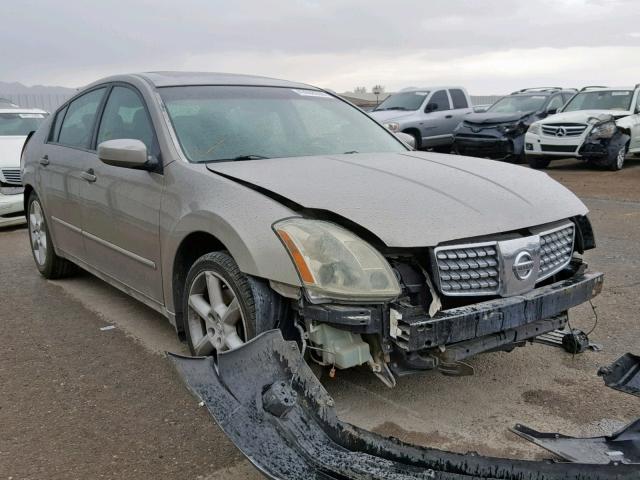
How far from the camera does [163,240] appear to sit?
137 inches

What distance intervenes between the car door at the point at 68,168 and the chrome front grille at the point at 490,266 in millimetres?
2816

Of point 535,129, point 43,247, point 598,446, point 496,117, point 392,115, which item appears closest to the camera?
point 598,446

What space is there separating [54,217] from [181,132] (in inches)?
79.2

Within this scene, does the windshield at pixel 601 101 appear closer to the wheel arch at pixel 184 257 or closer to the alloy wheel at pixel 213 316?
the wheel arch at pixel 184 257

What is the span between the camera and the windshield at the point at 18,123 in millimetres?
10179

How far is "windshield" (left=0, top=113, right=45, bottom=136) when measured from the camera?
33.4 feet

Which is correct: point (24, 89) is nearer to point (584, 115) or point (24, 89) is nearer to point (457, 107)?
point (457, 107)

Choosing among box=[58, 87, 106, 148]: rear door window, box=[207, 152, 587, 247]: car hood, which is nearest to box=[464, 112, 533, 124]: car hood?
box=[58, 87, 106, 148]: rear door window

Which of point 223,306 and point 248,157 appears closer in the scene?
point 223,306

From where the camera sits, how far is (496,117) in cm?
1475

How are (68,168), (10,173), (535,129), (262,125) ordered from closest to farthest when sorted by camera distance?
(262,125) < (68,168) < (10,173) < (535,129)

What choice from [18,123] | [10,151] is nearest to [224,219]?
[10,151]

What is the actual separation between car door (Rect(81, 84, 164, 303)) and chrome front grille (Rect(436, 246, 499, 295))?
65.4 inches

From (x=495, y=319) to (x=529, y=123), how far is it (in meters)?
13.2
